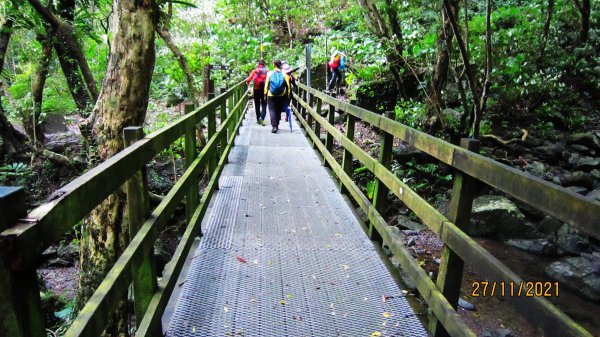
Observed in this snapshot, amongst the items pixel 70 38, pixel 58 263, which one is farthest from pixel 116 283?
pixel 58 263

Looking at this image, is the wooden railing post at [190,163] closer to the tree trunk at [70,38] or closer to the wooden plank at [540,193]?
the wooden plank at [540,193]

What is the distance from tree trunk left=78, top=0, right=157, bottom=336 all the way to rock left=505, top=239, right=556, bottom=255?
6540mm

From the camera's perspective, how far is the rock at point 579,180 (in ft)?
30.6

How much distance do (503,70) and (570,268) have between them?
5.06 meters

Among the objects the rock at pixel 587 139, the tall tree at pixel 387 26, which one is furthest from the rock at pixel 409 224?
the rock at pixel 587 139

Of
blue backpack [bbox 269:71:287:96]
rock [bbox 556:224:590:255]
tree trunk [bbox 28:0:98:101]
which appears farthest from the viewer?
blue backpack [bbox 269:71:287:96]

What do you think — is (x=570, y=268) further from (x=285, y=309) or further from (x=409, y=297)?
(x=285, y=309)

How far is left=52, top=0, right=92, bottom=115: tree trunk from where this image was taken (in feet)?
31.2

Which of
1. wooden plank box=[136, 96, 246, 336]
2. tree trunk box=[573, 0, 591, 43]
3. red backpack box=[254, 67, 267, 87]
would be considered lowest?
wooden plank box=[136, 96, 246, 336]

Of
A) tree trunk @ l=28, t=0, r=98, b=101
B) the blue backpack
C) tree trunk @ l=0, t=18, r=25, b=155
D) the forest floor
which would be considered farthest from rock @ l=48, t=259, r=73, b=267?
the blue backpack

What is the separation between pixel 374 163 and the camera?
12.7 feet

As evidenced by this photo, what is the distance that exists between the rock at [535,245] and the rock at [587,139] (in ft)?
16.0

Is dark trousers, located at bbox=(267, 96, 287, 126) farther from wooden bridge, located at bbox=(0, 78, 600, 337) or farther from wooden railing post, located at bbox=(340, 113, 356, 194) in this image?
wooden railing post, located at bbox=(340, 113, 356, 194)

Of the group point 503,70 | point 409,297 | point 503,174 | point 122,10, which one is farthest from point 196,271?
point 503,70
